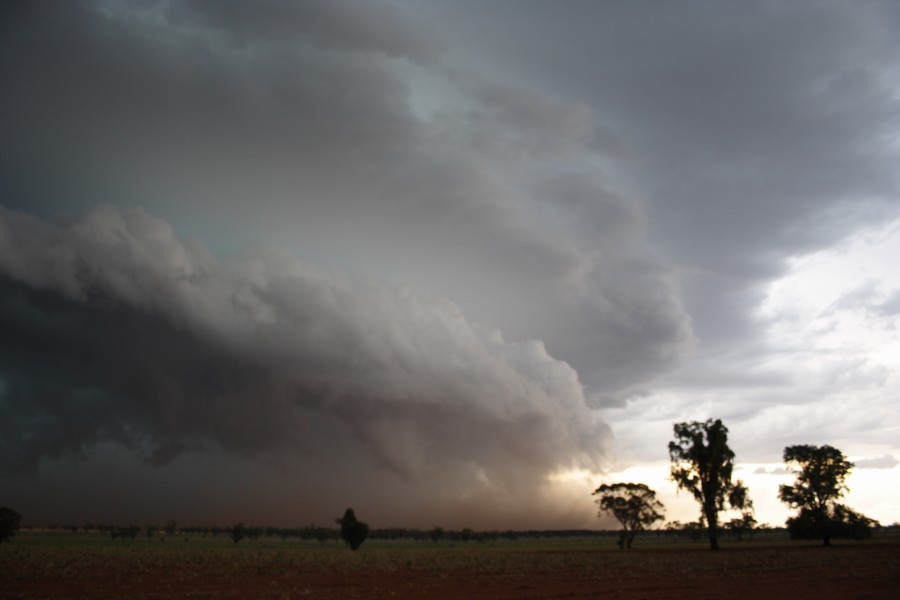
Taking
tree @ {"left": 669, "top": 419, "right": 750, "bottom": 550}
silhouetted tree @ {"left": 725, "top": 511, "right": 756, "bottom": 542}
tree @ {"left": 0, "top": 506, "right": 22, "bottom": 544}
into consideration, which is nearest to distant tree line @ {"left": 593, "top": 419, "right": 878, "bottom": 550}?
tree @ {"left": 669, "top": 419, "right": 750, "bottom": 550}

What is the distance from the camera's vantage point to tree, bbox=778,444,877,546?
75.2 m

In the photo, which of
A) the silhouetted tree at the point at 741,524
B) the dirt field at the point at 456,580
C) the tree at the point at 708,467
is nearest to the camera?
the dirt field at the point at 456,580

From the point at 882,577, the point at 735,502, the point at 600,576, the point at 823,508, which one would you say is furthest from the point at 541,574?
the point at 823,508

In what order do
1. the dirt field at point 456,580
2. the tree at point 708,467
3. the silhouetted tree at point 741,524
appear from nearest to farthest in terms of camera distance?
the dirt field at point 456,580 < the tree at point 708,467 < the silhouetted tree at point 741,524

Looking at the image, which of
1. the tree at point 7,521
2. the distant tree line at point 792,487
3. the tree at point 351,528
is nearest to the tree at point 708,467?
the distant tree line at point 792,487

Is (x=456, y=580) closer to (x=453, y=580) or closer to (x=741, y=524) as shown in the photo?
(x=453, y=580)

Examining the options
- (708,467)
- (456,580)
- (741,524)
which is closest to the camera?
(456,580)

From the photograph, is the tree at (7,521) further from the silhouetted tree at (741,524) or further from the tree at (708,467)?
the silhouetted tree at (741,524)

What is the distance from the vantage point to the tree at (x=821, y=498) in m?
75.2

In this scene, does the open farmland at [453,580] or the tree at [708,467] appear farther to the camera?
the tree at [708,467]

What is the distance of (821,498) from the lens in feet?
252

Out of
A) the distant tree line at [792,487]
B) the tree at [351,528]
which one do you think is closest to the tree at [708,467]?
the distant tree line at [792,487]

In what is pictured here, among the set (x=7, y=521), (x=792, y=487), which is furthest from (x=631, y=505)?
(x=7, y=521)

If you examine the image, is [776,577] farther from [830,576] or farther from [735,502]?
[735,502]
